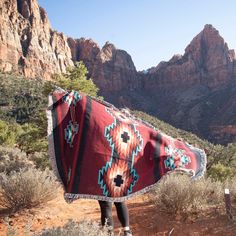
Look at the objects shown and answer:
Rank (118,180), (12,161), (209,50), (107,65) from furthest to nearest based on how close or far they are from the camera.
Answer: (107,65) → (209,50) → (12,161) → (118,180)

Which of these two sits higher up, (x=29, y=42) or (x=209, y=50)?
(x=209, y=50)

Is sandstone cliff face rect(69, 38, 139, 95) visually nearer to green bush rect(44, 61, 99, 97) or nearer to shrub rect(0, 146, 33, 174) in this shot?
green bush rect(44, 61, 99, 97)

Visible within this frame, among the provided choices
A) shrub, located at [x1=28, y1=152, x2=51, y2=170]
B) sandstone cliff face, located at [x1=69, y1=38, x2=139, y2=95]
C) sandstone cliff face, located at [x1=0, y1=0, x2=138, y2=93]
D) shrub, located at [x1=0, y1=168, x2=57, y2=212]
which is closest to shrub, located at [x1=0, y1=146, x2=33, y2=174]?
shrub, located at [x1=28, y1=152, x2=51, y2=170]

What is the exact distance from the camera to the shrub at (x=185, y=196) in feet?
Result: 19.1

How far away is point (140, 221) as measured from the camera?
5.78 m

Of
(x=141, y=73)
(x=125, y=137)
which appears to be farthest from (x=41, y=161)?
(x=141, y=73)

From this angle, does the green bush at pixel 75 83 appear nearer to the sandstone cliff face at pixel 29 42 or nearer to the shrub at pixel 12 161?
the shrub at pixel 12 161

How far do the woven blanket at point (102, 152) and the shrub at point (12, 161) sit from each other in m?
5.10

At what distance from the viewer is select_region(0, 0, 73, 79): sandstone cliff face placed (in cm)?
10119

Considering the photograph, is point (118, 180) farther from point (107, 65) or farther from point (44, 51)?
point (107, 65)

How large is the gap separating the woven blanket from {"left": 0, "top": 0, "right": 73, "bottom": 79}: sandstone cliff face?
92715 millimetres

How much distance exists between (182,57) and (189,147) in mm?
135731

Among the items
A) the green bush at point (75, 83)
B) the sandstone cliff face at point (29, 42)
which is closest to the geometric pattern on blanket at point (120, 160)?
the green bush at point (75, 83)

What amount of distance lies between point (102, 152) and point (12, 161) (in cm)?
645
